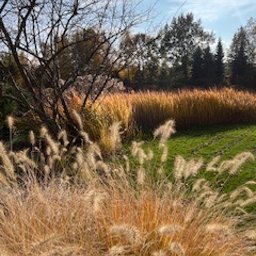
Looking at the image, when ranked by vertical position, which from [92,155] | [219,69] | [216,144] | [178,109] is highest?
[92,155]

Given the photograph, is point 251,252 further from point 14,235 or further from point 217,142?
point 217,142

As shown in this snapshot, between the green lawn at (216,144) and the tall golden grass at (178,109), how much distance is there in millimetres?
587

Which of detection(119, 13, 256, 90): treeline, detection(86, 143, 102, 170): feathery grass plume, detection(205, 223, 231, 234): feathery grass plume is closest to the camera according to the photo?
detection(205, 223, 231, 234): feathery grass plume

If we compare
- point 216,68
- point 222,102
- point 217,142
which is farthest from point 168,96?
point 216,68

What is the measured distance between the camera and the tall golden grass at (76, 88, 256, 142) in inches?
386

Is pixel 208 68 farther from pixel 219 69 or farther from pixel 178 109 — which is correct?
pixel 178 109

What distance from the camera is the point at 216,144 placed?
853 centimetres

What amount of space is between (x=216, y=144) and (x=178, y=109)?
9.22 ft

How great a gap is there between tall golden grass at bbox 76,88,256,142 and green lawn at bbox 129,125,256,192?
59 cm

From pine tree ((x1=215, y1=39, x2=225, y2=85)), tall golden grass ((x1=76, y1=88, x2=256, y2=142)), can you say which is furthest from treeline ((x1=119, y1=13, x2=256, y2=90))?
tall golden grass ((x1=76, y1=88, x2=256, y2=142))

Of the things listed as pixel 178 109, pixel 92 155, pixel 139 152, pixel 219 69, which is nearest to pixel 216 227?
pixel 139 152

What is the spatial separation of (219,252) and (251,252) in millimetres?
362

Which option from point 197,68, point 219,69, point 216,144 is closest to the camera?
point 216,144

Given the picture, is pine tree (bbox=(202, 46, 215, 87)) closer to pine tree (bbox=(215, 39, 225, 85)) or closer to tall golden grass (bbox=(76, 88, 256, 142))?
pine tree (bbox=(215, 39, 225, 85))
